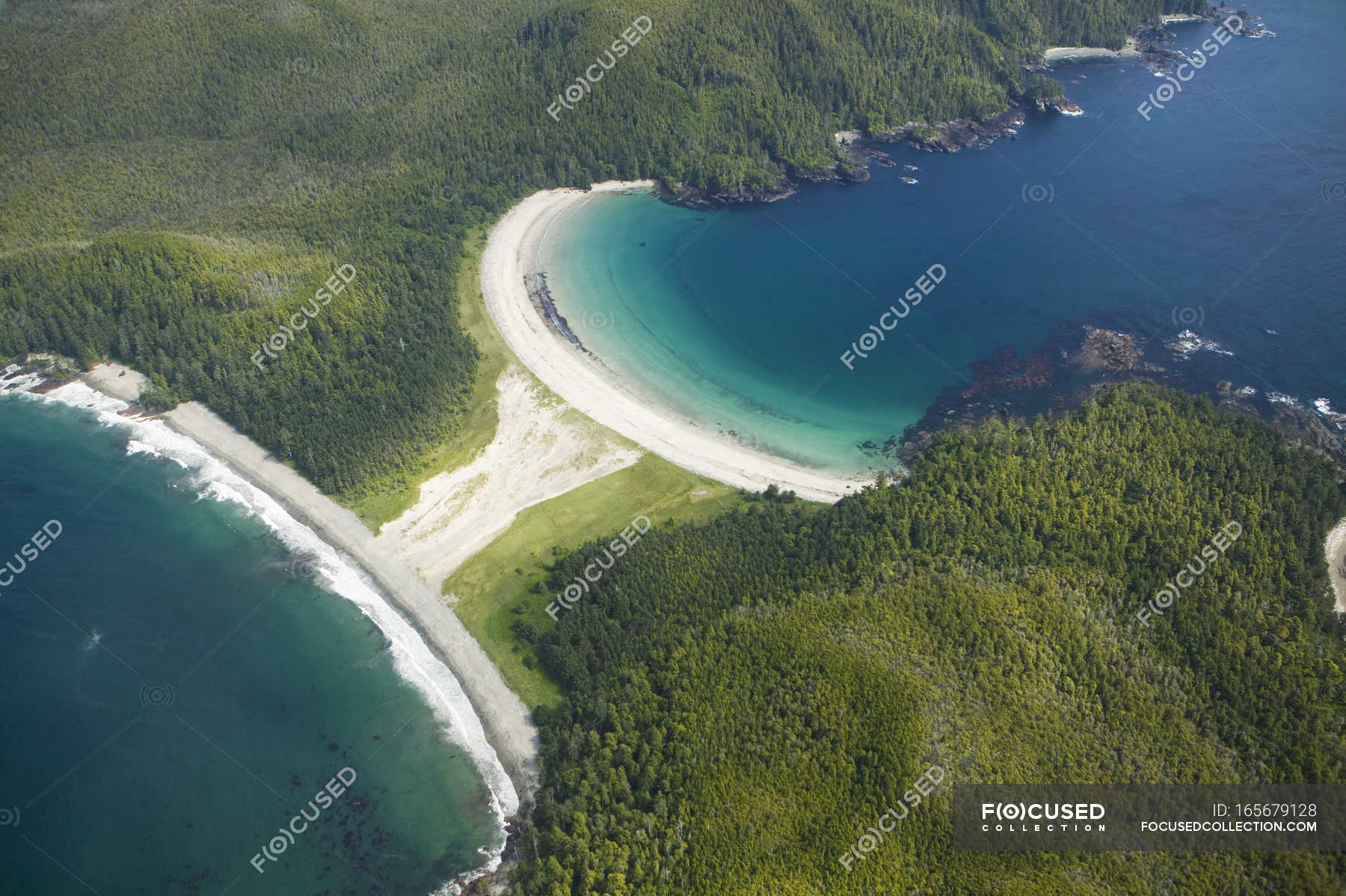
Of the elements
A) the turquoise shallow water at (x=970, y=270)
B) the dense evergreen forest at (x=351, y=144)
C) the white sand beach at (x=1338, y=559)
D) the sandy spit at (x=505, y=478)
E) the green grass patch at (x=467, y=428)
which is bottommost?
the white sand beach at (x=1338, y=559)

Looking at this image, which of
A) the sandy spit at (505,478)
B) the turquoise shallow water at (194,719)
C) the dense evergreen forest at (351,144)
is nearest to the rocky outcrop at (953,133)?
the dense evergreen forest at (351,144)

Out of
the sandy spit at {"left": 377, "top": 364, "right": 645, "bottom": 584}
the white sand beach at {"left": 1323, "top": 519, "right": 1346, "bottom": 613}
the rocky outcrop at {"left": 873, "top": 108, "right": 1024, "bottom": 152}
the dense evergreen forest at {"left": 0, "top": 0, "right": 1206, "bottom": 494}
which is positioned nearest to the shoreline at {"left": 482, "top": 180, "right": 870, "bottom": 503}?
the sandy spit at {"left": 377, "top": 364, "right": 645, "bottom": 584}

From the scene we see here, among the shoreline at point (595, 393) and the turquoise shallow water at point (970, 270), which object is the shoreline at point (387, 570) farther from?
the turquoise shallow water at point (970, 270)

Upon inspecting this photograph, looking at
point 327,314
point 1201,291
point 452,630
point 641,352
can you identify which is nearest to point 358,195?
point 327,314

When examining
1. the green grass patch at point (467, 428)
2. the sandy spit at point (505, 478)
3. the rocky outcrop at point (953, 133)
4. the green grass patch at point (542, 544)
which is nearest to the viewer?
the green grass patch at point (542, 544)

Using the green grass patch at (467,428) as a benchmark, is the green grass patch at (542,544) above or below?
below

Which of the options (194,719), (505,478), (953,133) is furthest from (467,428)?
(953,133)

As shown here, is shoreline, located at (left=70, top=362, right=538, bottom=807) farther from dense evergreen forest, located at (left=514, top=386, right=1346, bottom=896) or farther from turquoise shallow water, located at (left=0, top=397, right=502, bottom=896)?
dense evergreen forest, located at (left=514, top=386, right=1346, bottom=896)

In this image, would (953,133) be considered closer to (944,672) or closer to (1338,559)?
(1338,559)

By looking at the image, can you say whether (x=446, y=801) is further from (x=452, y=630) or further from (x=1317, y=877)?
(x=1317, y=877)
